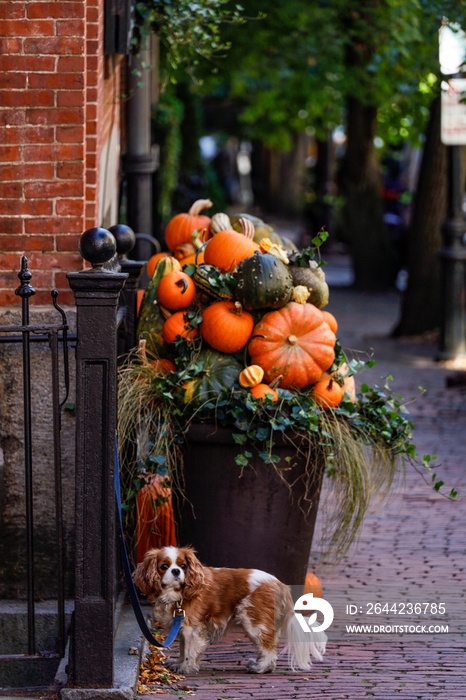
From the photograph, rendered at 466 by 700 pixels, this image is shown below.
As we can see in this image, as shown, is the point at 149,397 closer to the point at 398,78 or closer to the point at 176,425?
the point at 176,425

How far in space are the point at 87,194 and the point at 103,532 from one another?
1580mm

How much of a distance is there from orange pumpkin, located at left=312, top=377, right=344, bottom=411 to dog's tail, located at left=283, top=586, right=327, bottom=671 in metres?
0.89

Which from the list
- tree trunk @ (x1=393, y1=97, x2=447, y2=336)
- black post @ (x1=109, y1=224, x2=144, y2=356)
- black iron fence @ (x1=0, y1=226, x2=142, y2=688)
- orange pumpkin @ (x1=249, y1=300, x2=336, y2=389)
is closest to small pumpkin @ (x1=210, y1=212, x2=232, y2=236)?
black post @ (x1=109, y1=224, x2=144, y2=356)

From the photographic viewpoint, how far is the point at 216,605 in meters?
3.90

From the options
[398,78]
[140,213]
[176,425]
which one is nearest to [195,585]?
[176,425]

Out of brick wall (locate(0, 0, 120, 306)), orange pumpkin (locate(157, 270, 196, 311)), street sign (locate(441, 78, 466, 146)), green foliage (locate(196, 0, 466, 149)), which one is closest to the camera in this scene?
brick wall (locate(0, 0, 120, 306))

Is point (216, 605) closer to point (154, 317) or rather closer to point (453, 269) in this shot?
point (154, 317)

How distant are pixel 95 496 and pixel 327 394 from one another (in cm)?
133

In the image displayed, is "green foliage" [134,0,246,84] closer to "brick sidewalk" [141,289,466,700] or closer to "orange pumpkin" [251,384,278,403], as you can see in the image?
"orange pumpkin" [251,384,278,403]

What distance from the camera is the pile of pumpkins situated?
14.4 ft

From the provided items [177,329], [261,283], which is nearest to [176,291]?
[177,329]

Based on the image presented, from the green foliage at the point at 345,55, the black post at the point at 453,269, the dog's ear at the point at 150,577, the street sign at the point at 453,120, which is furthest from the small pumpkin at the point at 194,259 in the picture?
the black post at the point at 453,269

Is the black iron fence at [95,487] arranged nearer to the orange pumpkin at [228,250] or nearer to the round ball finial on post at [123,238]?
the round ball finial on post at [123,238]

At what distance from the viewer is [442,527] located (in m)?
5.93
